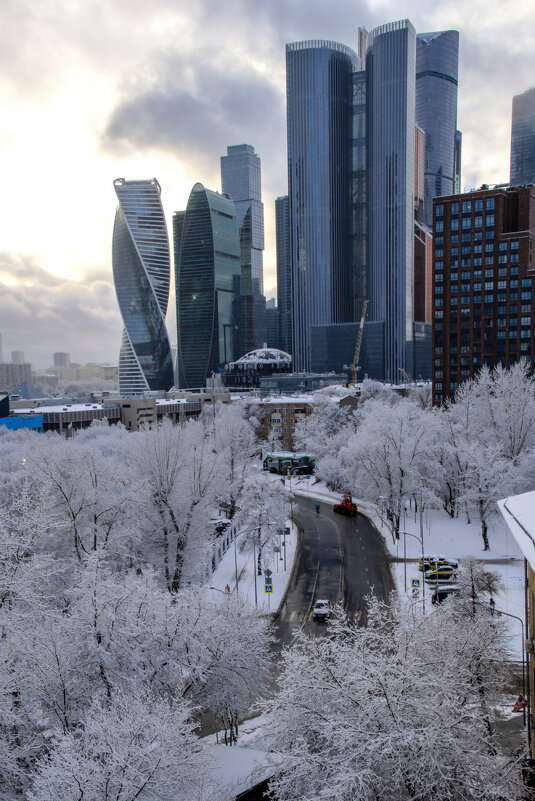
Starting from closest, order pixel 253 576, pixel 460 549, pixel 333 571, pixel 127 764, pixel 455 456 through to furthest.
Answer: pixel 127 764
pixel 253 576
pixel 333 571
pixel 460 549
pixel 455 456

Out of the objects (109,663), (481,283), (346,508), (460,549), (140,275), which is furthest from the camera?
(140,275)

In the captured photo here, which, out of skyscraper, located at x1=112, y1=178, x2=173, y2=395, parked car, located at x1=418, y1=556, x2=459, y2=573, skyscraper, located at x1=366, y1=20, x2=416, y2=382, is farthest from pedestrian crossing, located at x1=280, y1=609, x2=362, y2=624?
skyscraper, located at x1=366, y1=20, x2=416, y2=382

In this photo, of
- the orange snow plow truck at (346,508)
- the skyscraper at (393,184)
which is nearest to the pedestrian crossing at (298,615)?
the orange snow plow truck at (346,508)

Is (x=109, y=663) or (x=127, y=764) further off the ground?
(x=127, y=764)

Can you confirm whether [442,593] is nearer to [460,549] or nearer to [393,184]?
[460,549]

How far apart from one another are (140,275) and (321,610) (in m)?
161

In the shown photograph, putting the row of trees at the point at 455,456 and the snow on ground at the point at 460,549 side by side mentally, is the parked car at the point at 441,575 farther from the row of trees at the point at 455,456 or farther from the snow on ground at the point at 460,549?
the row of trees at the point at 455,456

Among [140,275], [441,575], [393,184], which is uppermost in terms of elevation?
[393,184]

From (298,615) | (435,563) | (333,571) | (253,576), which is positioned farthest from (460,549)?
(298,615)

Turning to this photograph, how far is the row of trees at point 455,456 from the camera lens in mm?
41219

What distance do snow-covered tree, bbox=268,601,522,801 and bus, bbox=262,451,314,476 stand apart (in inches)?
2497

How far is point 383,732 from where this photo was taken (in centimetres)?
1158

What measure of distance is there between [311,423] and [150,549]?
46300 mm

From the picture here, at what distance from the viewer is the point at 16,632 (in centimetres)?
1742
